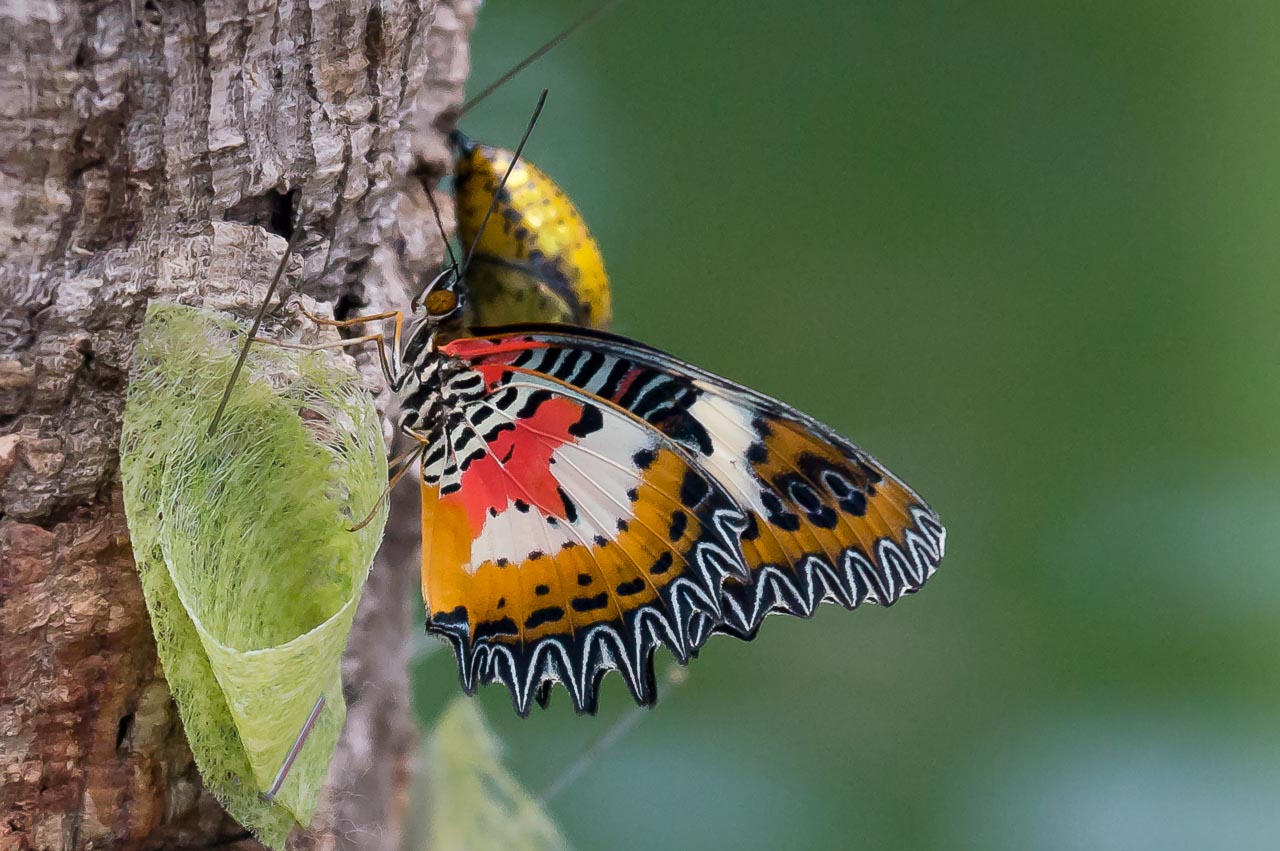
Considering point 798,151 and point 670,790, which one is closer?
point 798,151

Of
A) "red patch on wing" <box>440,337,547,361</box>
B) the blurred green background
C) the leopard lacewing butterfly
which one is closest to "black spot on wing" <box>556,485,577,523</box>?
the leopard lacewing butterfly

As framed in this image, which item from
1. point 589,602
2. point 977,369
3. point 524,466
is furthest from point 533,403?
point 977,369

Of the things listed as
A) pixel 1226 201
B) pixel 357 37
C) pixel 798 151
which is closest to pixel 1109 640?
pixel 1226 201

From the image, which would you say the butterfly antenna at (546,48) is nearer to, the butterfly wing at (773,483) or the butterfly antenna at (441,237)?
the butterfly antenna at (441,237)

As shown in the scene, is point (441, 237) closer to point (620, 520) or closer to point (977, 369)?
point (620, 520)

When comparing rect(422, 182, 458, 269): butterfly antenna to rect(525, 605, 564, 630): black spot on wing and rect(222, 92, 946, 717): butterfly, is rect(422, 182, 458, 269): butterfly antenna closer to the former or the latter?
rect(222, 92, 946, 717): butterfly

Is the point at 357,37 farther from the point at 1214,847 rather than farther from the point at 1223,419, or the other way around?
the point at 1214,847

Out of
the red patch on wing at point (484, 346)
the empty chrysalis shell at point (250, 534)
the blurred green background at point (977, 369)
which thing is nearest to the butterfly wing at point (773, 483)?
the red patch on wing at point (484, 346)
